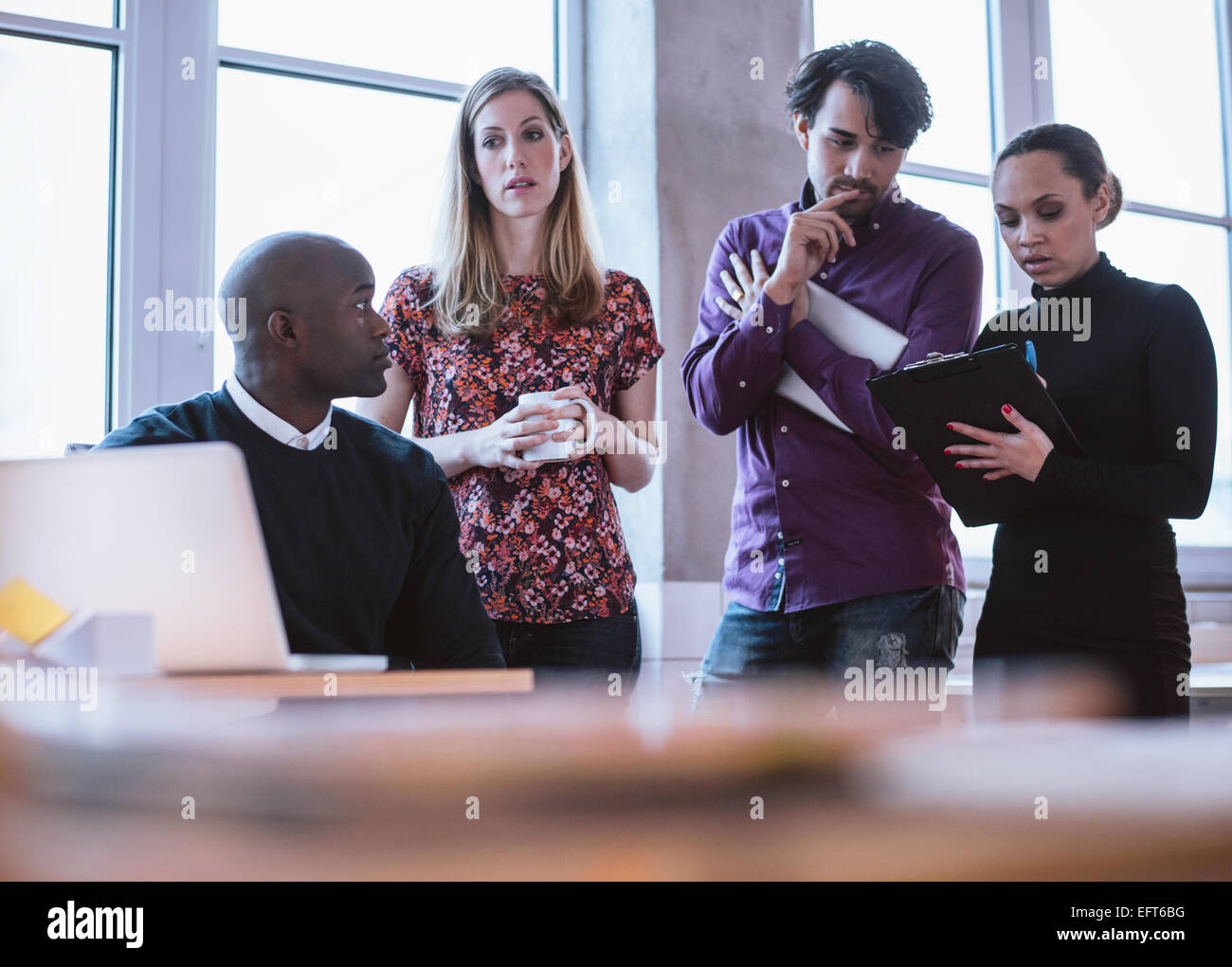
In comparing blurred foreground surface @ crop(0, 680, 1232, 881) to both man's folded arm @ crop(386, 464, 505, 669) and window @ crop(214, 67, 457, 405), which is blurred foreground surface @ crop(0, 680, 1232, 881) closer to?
man's folded arm @ crop(386, 464, 505, 669)

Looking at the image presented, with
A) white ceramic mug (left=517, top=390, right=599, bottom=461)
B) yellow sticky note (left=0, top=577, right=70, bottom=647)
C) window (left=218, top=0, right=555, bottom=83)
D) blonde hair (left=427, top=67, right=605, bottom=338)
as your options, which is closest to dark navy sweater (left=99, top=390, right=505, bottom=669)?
white ceramic mug (left=517, top=390, right=599, bottom=461)

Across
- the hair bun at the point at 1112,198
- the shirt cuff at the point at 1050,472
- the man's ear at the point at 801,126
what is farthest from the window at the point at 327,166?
the shirt cuff at the point at 1050,472

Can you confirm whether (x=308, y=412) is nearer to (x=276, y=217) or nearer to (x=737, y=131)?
(x=276, y=217)

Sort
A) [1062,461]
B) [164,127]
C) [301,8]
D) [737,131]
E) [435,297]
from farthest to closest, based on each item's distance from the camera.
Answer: [737,131] → [301,8] → [164,127] → [435,297] → [1062,461]

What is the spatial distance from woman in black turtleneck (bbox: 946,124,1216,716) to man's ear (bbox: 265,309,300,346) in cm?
79

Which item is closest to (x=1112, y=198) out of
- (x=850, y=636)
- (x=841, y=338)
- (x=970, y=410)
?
(x=841, y=338)

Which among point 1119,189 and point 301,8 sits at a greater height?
point 301,8

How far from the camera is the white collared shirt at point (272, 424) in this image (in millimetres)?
1361

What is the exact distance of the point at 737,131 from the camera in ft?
10.0

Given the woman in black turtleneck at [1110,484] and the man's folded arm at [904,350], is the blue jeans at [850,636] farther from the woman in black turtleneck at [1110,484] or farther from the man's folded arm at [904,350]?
the man's folded arm at [904,350]

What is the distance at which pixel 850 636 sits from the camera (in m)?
1.51

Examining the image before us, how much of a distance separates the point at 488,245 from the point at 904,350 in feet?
2.21
